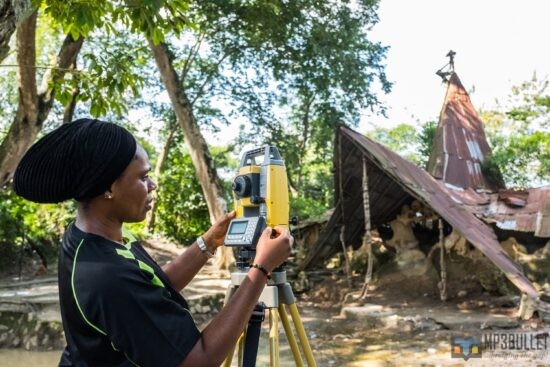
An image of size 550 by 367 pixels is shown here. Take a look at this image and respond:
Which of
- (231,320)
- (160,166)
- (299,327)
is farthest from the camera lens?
(160,166)

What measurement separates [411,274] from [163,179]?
7.12 meters

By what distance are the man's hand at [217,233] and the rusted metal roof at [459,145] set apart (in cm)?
928

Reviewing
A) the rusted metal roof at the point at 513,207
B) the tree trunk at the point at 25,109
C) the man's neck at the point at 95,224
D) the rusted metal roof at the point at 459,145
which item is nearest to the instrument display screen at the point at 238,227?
the man's neck at the point at 95,224

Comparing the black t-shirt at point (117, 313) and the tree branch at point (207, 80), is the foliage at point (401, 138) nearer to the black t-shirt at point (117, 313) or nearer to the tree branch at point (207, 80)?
the tree branch at point (207, 80)

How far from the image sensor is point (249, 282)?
113 cm

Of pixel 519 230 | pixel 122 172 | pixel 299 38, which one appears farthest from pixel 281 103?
pixel 122 172

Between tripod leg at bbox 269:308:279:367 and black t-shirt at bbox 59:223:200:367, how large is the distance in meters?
0.76

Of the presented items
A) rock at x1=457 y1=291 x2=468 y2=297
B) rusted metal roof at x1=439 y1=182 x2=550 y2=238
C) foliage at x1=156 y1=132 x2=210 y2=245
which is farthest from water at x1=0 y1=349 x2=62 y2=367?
foliage at x1=156 y1=132 x2=210 y2=245

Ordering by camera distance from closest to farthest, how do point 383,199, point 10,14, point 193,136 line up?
point 10,14, point 383,199, point 193,136

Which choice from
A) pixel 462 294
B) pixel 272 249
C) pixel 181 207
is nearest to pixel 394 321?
pixel 462 294

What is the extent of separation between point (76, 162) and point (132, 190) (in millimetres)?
141

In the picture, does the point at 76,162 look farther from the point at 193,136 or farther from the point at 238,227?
the point at 193,136

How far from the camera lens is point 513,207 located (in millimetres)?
8938

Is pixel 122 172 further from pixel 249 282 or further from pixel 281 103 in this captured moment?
pixel 281 103
